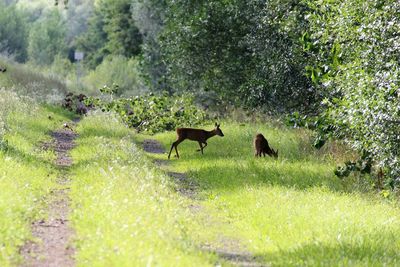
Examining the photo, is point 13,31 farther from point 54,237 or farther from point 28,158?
point 54,237

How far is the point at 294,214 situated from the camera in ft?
41.9

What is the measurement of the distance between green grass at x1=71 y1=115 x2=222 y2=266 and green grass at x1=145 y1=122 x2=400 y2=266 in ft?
3.01

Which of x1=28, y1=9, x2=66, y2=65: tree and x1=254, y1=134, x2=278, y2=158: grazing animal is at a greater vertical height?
x1=254, y1=134, x2=278, y2=158: grazing animal

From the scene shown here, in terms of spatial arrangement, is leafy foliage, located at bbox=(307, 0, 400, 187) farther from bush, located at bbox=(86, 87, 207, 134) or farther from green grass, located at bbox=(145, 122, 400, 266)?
bush, located at bbox=(86, 87, 207, 134)

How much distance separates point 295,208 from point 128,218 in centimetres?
377

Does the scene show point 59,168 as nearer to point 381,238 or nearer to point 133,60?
point 381,238

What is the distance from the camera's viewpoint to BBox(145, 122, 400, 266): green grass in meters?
10.3

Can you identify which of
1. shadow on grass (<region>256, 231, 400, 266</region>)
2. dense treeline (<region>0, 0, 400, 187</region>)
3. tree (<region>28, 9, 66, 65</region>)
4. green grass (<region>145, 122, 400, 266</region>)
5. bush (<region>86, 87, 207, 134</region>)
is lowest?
tree (<region>28, 9, 66, 65</region>)

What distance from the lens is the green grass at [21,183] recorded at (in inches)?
391

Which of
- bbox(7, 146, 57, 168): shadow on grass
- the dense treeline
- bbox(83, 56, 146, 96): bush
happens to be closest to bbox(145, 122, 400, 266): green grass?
the dense treeline

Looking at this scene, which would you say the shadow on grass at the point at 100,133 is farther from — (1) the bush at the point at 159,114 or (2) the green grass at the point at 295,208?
(1) the bush at the point at 159,114

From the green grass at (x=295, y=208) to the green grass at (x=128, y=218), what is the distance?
0.92 m

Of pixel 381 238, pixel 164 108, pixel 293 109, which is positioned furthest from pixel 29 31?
pixel 381 238

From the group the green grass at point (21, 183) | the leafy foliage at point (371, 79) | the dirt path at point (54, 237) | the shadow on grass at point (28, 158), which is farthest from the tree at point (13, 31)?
the dirt path at point (54, 237)
